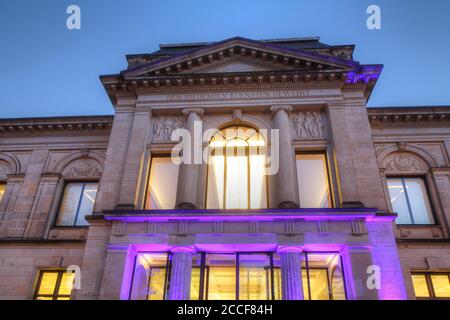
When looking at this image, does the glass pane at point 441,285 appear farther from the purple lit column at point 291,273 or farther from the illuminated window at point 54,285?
the illuminated window at point 54,285

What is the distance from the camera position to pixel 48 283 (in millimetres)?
16609

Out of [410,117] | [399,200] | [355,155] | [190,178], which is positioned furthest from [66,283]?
[410,117]

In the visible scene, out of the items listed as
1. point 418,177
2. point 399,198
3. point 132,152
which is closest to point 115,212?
point 132,152

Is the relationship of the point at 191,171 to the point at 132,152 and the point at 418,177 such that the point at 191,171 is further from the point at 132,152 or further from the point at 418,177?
the point at 418,177

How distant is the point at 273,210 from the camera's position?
43.8 feet

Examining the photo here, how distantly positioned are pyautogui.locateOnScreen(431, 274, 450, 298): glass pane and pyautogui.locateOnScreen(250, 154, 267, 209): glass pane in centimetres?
809

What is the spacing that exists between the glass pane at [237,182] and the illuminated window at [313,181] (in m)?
2.30

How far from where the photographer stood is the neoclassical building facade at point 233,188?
1302 centimetres

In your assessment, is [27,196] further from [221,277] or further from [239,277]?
[239,277]

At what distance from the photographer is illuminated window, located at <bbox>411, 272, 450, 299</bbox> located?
15.0m

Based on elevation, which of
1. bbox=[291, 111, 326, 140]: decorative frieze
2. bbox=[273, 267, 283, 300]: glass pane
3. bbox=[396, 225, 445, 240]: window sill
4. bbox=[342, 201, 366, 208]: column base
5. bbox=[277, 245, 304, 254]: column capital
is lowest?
bbox=[273, 267, 283, 300]: glass pane

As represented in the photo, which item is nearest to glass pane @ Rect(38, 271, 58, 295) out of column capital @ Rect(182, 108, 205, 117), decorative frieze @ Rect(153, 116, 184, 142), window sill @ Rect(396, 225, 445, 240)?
decorative frieze @ Rect(153, 116, 184, 142)

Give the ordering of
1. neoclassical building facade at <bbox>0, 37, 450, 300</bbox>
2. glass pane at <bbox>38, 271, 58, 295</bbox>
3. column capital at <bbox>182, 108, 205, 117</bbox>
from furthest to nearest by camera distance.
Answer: column capital at <bbox>182, 108, 205, 117</bbox> < glass pane at <bbox>38, 271, 58, 295</bbox> < neoclassical building facade at <bbox>0, 37, 450, 300</bbox>

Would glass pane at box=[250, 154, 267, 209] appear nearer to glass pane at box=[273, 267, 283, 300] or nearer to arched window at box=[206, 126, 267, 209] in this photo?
arched window at box=[206, 126, 267, 209]
